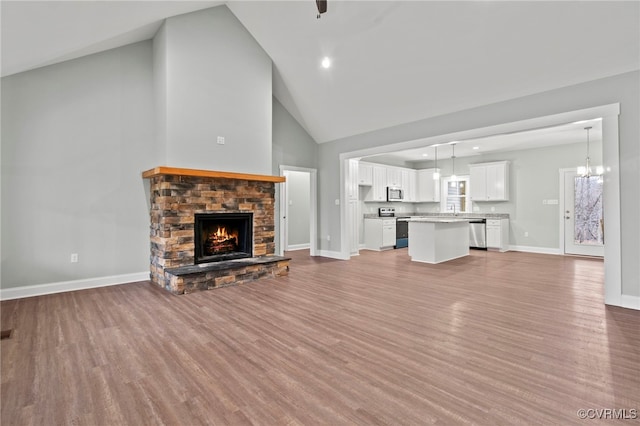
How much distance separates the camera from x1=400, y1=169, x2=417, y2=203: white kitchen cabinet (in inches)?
389

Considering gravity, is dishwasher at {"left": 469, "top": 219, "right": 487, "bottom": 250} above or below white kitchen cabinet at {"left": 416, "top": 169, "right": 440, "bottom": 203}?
below

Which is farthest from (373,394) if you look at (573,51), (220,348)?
(573,51)

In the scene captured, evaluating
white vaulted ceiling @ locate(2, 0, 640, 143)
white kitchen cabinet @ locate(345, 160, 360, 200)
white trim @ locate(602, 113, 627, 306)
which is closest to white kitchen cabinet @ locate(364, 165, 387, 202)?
white kitchen cabinet @ locate(345, 160, 360, 200)

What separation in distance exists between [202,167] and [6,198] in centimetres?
231

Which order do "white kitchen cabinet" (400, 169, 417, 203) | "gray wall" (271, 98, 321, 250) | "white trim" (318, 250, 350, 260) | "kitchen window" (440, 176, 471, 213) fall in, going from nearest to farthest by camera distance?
"gray wall" (271, 98, 321, 250) → "white trim" (318, 250, 350, 260) → "kitchen window" (440, 176, 471, 213) → "white kitchen cabinet" (400, 169, 417, 203)

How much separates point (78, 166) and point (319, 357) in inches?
167

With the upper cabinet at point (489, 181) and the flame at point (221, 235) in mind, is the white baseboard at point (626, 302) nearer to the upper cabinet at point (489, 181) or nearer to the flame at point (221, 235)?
the flame at point (221, 235)

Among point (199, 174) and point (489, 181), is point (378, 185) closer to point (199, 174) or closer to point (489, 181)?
point (489, 181)

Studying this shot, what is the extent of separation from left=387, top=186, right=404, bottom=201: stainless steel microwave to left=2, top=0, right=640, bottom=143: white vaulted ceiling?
3.58m

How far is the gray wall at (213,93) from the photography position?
178 inches

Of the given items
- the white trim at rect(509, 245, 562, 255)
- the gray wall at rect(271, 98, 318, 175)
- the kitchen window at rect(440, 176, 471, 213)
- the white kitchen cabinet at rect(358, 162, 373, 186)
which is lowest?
the white trim at rect(509, 245, 562, 255)

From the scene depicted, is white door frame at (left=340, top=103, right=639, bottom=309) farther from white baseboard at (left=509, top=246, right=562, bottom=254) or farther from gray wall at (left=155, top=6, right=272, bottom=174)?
white baseboard at (left=509, top=246, right=562, bottom=254)

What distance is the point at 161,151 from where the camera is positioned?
183 inches

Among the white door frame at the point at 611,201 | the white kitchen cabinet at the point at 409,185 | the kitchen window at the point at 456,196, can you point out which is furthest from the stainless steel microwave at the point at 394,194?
the white door frame at the point at 611,201
